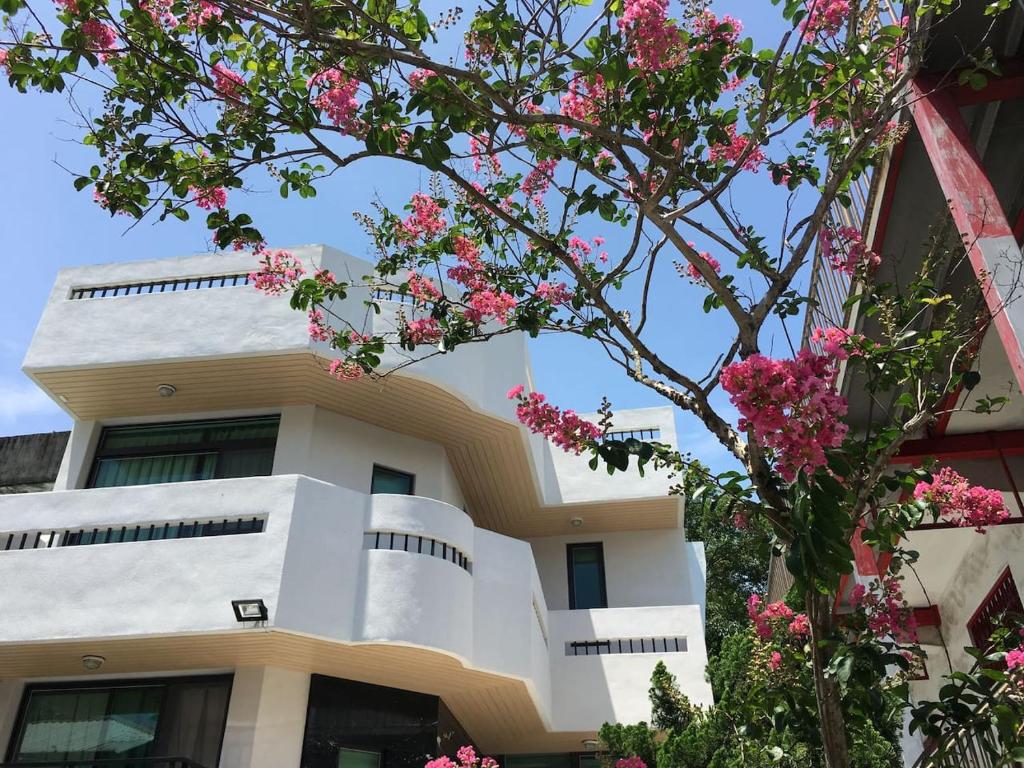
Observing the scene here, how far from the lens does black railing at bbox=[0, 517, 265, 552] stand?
8500 millimetres

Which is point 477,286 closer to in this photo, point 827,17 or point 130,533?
point 827,17

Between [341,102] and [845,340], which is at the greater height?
[341,102]

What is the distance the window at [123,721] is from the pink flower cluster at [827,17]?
7617 mm

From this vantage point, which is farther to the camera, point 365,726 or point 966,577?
point 365,726

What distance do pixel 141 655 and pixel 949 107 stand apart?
8051mm

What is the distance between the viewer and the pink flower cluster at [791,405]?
9.68ft

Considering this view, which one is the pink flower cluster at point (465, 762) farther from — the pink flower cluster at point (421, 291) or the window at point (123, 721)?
the pink flower cluster at point (421, 291)

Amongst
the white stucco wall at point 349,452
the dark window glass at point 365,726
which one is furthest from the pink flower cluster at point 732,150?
the dark window glass at point 365,726

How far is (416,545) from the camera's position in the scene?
8.99 meters

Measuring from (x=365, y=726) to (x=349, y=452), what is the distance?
3.07m

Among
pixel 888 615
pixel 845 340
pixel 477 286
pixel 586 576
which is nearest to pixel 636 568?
pixel 586 576

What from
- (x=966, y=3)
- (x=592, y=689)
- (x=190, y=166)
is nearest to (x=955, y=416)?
(x=966, y=3)

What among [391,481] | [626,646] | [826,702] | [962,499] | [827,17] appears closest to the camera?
[826,702]

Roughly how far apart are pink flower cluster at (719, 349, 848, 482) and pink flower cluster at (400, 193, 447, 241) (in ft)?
10.9
